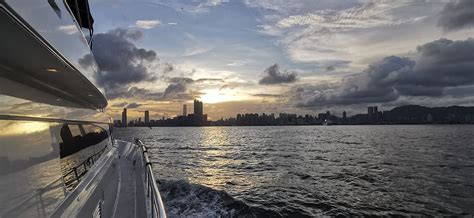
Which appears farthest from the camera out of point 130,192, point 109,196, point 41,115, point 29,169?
point 130,192

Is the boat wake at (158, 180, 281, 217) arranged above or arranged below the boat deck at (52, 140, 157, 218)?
below

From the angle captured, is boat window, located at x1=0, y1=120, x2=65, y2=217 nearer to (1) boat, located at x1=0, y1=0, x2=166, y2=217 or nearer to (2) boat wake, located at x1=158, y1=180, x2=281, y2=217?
(1) boat, located at x1=0, y1=0, x2=166, y2=217

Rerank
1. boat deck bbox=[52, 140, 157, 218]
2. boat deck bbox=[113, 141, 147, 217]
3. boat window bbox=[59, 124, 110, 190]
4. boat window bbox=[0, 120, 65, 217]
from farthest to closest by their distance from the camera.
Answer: boat deck bbox=[113, 141, 147, 217], boat deck bbox=[52, 140, 157, 218], boat window bbox=[59, 124, 110, 190], boat window bbox=[0, 120, 65, 217]

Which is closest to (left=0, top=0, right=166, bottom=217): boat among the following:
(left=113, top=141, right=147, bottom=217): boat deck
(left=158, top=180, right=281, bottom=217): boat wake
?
(left=113, top=141, right=147, bottom=217): boat deck

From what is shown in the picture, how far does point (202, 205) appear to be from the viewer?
43.2ft

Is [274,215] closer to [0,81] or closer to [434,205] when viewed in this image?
[434,205]

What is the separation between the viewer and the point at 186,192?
49.7ft

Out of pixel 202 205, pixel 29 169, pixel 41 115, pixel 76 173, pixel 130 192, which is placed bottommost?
pixel 202 205

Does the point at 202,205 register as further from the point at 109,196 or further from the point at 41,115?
the point at 41,115

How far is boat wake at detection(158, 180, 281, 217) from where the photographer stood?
12.1 metres

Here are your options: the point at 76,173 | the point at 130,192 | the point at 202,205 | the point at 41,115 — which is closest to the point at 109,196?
the point at 130,192

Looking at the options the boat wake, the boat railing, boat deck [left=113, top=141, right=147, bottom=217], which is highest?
the boat railing

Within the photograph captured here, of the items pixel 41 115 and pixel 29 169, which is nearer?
pixel 29 169

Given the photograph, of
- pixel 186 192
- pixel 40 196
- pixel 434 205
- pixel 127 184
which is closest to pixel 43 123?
pixel 40 196
